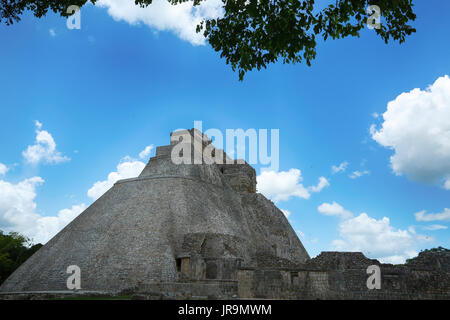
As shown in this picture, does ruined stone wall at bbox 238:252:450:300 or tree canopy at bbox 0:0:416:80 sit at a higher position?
tree canopy at bbox 0:0:416:80

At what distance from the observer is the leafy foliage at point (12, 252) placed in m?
38.3

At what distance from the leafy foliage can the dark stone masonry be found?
13010 millimetres

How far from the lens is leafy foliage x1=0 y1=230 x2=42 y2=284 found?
38281 millimetres

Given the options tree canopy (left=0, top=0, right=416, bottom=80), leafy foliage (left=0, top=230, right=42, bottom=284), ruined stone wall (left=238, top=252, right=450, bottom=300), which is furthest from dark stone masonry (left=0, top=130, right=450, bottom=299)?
leafy foliage (left=0, top=230, right=42, bottom=284)

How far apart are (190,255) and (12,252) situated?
30.1 metres

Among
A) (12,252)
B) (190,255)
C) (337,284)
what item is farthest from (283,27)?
(12,252)

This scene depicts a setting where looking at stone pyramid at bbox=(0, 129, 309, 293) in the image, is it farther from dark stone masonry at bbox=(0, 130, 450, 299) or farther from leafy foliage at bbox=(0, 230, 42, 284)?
leafy foliage at bbox=(0, 230, 42, 284)

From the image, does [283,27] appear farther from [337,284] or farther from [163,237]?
[163,237]

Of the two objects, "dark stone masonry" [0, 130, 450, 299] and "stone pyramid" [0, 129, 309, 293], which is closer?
"dark stone masonry" [0, 130, 450, 299]

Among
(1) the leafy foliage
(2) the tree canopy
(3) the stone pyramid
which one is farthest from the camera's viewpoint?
(1) the leafy foliage

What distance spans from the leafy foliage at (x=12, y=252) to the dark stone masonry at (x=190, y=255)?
13010 millimetres

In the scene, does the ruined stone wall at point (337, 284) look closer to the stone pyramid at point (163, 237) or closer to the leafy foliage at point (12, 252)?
the stone pyramid at point (163, 237)

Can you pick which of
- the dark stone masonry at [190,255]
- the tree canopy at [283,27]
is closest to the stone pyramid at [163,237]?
the dark stone masonry at [190,255]
